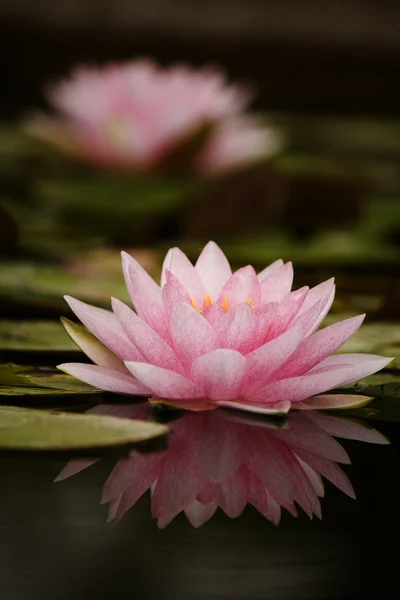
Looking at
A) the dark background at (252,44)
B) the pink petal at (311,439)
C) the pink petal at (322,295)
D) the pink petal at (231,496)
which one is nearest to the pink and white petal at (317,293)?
the pink petal at (322,295)

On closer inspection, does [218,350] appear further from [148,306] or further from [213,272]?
[213,272]

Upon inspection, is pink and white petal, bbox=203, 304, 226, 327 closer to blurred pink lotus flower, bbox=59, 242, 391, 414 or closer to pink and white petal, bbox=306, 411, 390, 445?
blurred pink lotus flower, bbox=59, 242, 391, 414

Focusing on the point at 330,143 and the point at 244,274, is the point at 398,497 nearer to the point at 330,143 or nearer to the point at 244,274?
the point at 244,274

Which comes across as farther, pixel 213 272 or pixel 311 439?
pixel 213 272

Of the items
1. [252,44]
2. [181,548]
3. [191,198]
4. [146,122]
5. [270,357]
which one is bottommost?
[181,548]

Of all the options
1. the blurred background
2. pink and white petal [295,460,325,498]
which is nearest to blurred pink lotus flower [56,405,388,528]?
pink and white petal [295,460,325,498]

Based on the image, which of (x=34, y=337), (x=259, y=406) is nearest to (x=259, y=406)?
(x=259, y=406)
